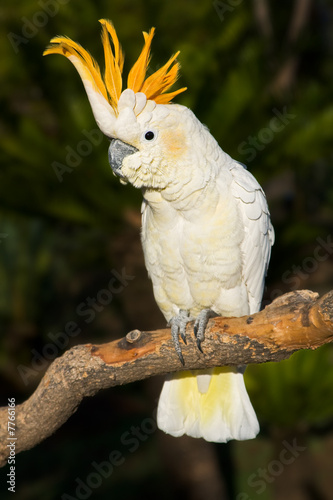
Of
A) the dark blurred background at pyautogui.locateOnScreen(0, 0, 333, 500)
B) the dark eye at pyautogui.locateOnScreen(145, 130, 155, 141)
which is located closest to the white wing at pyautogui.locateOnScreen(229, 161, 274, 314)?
the dark eye at pyautogui.locateOnScreen(145, 130, 155, 141)

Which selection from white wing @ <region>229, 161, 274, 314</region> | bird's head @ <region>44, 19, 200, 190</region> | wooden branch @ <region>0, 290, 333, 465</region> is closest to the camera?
wooden branch @ <region>0, 290, 333, 465</region>

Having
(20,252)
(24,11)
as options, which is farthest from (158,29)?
(20,252)

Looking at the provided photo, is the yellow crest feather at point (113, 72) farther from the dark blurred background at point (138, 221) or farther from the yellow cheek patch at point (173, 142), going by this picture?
the dark blurred background at point (138, 221)

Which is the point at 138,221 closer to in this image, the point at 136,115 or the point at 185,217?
the point at 185,217

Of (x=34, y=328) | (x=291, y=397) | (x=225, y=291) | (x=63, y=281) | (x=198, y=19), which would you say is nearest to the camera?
(x=225, y=291)

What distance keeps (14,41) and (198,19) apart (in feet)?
6.59

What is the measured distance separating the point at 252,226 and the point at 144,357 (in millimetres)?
810

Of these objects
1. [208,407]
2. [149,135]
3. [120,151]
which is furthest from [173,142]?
[208,407]

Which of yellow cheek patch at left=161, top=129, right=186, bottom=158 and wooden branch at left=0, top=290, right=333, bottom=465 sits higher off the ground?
yellow cheek patch at left=161, top=129, right=186, bottom=158

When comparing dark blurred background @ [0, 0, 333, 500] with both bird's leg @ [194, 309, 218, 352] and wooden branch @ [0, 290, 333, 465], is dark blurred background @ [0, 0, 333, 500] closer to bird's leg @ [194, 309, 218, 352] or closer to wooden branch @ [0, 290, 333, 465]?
bird's leg @ [194, 309, 218, 352]

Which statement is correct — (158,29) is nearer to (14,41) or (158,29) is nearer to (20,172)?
(14,41)

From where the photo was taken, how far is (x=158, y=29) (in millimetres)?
4918

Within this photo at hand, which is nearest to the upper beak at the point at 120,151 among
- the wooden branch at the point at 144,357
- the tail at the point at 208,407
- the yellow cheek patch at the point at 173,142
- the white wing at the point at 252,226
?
the yellow cheek patch at the point at 173,142

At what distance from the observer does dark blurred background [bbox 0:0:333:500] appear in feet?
15.1
